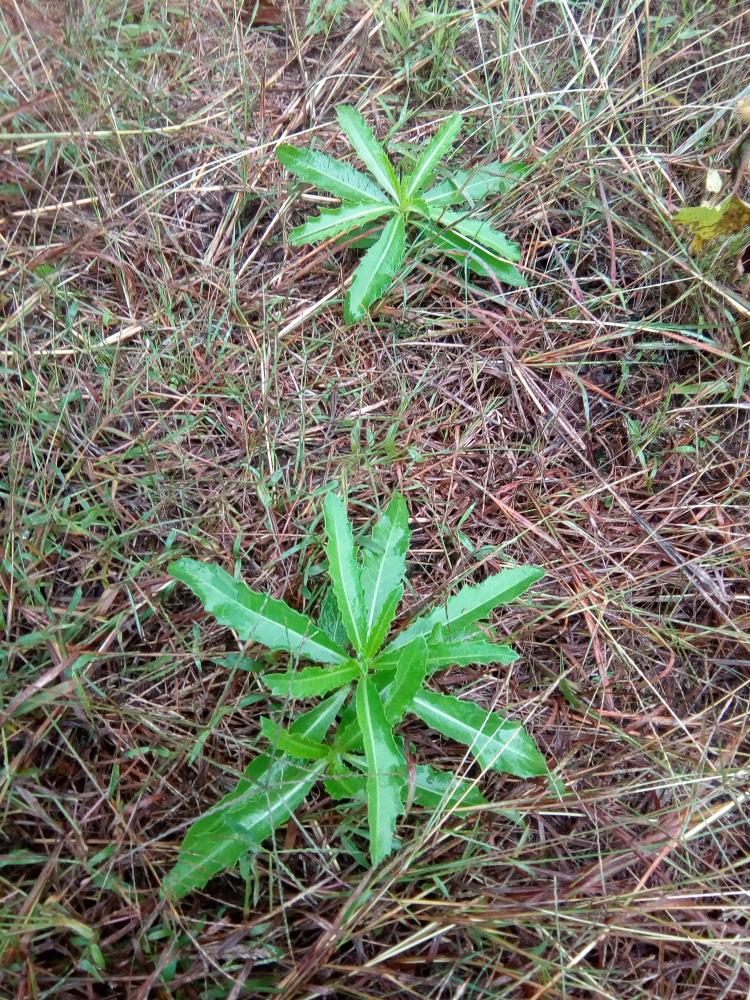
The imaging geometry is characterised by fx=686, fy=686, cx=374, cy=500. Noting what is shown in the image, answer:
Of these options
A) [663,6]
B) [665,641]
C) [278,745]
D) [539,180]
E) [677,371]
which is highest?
[663,6]

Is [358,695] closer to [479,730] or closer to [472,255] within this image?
[479,730]

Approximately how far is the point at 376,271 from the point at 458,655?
96 cm

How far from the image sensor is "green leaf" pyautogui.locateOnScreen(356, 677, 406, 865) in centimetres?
129

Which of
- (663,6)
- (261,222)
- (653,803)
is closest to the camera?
(653,803)

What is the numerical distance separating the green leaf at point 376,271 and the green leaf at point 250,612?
2.42 ft

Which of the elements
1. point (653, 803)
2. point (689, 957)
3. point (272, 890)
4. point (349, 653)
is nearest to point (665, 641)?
point (653, 803)

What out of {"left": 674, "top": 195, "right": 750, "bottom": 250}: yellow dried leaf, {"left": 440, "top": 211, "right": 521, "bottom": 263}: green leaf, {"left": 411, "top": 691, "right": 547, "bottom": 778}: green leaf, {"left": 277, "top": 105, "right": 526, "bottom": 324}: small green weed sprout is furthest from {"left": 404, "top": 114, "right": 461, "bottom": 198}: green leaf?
{"left": 411, "top": 691, "right": 547, "bottom": 778}: green leaf

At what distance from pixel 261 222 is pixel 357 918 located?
5.54 ft

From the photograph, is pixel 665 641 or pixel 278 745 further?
pixel 665 641

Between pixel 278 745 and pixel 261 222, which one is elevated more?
pixel 261 222

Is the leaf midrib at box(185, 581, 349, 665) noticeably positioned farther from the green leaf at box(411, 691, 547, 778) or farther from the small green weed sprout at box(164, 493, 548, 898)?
the green leaf at box(411, 691, 547, 778)

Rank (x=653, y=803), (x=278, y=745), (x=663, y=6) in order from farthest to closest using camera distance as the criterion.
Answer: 1. (x=663, y=6)
2. (x=653, y=803)
3. (x=278, y=745)

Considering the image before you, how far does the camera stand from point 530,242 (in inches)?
75.6

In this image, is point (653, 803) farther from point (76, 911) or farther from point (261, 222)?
point (261, 222)
